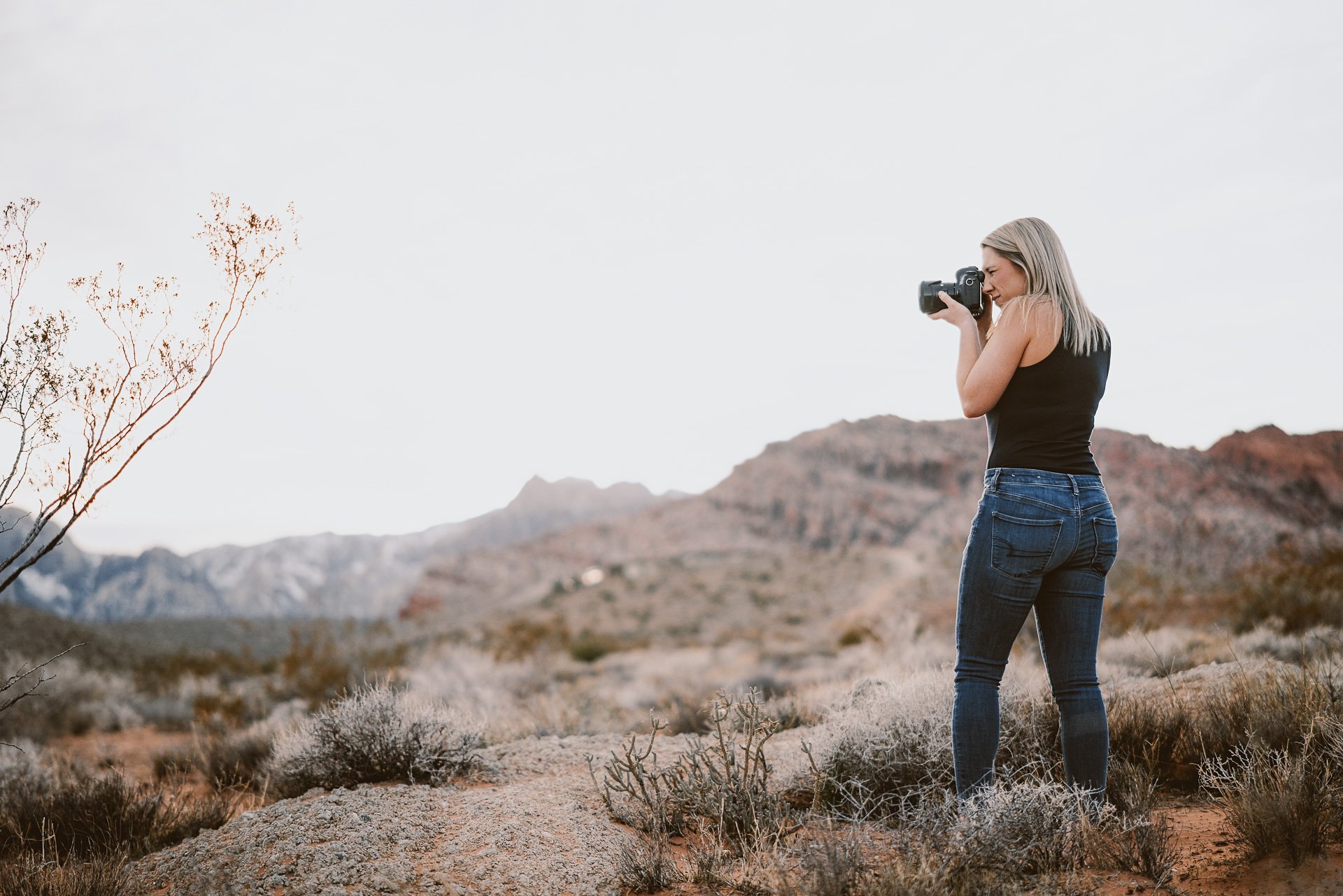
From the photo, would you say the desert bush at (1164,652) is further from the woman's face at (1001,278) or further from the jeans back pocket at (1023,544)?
the woman's face at (1001,278)

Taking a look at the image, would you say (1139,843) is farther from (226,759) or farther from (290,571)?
(290,571)

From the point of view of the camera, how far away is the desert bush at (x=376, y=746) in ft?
13.9

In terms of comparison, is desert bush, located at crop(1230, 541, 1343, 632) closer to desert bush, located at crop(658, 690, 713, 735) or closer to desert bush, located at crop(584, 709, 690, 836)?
desert bush, located at crop(658, 690, 713, 735)

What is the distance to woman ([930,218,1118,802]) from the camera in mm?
2695

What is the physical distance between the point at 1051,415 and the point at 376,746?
3539 millimetres

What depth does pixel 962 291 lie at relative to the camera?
9.74 ft

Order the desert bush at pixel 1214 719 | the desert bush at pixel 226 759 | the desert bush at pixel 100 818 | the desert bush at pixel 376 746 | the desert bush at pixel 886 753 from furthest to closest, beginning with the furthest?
the desert bush at pixel 226 759, the desert bush at pixel 376 746, the desert bush at pixel 100 818, the desert bush at pixel 1214 719, the desert bush at pixel 886 753

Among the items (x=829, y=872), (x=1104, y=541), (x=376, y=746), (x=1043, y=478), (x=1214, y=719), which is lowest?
(x=1214, y=719)

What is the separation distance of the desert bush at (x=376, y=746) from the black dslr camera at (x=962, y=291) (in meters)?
3.19

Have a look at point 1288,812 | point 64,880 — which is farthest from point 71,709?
point 1288,812

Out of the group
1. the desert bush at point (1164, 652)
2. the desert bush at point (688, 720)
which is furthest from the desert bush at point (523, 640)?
the desert bush at point (1164, 652)

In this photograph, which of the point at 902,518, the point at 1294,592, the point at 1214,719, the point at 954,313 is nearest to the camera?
the point at 954,313

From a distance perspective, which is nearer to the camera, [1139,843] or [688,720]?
[1139,843]

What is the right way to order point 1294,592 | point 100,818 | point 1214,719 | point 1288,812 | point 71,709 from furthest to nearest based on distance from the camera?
point 1294,592, point 71,709, point 100,818, point 1214,719, point 1288,812
